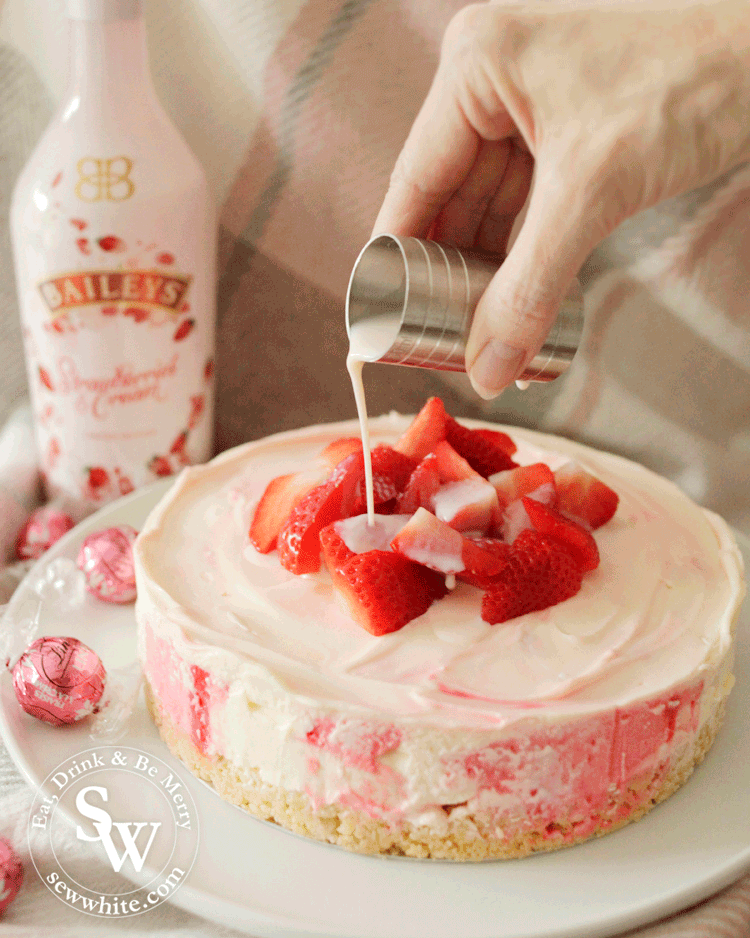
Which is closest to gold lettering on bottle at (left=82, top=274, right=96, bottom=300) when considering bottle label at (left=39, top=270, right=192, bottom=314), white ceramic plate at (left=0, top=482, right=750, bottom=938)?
bottle label at (left=39, top=270, right=192, bottom=314)

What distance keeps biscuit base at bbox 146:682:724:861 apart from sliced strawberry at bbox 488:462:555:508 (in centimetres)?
36

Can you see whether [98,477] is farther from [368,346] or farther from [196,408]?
[368,346]

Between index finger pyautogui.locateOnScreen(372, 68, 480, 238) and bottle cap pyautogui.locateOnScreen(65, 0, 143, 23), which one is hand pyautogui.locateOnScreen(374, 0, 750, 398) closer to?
index finger pyautogui.locateOnScreen(372, 68, 480, 238)

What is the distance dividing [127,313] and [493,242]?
0.63 m

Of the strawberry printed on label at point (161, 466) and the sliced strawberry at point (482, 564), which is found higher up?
the sliced strawberry at point (482, 564)

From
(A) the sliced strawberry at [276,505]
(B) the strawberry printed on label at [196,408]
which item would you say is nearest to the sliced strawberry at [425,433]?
(A) the sliced strawberry at [276,505]

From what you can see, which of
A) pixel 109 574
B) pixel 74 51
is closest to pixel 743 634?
pixel 109 574

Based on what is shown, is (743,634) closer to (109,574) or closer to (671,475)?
(671,475)

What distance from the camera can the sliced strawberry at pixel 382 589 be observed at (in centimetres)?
105

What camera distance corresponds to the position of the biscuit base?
0.99 m

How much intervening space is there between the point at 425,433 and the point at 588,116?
467mm

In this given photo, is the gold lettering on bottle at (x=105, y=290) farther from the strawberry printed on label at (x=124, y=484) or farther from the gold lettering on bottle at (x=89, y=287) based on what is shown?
the strawberry printed on label at (x=124, y=484)

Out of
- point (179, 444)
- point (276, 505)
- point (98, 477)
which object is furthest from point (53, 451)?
point (276, 505)
